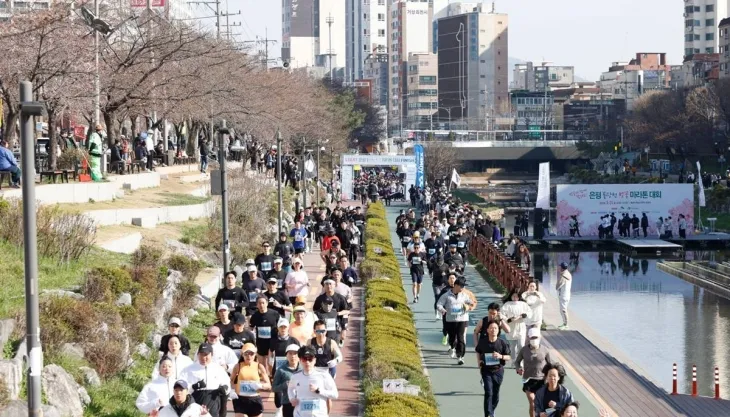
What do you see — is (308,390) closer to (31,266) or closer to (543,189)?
(31,266)

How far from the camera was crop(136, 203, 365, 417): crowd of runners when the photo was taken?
478 inches

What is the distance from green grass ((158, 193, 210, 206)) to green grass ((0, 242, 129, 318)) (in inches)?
454

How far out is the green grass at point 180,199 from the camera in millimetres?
34625

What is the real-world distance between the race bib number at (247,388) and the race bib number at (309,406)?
0.99 meters

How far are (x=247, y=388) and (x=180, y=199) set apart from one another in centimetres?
2333

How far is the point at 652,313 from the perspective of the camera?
36.3 metres

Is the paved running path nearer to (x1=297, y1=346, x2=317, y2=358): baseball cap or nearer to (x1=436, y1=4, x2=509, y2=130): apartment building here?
(x1=297, y1=346, x2=317, y2=358): baseball cap

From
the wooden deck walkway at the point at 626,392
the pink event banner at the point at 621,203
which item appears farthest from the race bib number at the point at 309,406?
the pink event banner at the point at 621,203

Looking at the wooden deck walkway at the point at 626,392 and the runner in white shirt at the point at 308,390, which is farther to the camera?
the wooden deck walkway at the point at 626,392

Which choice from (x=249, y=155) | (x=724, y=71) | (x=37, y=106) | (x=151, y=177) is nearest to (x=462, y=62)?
(x=724, y=71)

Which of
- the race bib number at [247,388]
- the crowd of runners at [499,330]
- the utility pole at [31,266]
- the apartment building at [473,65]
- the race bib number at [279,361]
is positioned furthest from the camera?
the apartment building at [473,65]

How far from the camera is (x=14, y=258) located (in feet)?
65.8

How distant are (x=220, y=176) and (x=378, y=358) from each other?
5864 mm

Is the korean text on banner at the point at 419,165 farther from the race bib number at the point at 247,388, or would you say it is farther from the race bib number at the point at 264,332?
the race bib number at the point at 247,388
